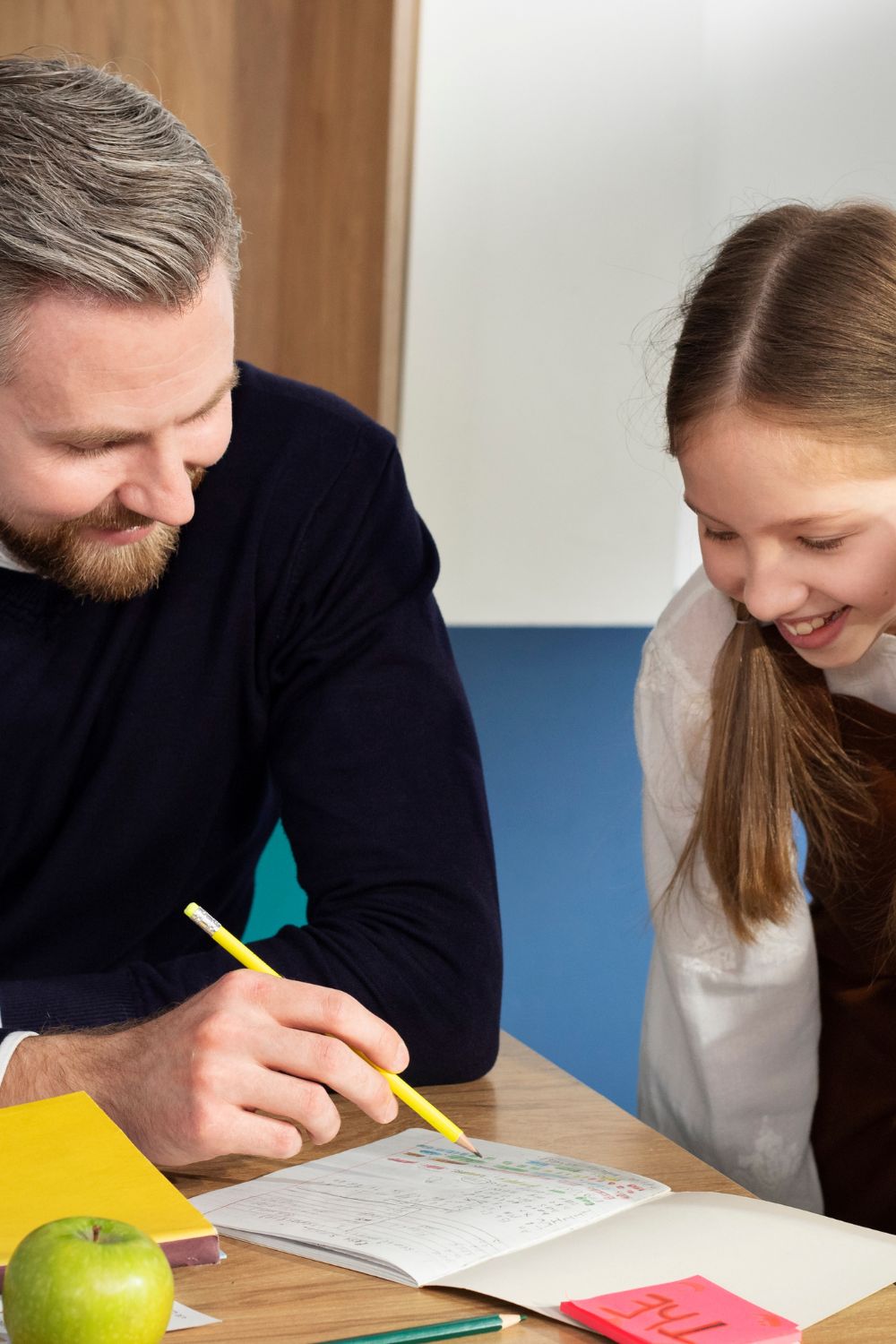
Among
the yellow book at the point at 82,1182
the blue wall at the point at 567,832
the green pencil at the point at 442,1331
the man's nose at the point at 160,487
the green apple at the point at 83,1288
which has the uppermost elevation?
the man's nose at the point at 160,487

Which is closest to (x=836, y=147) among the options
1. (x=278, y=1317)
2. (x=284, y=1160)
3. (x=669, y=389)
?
(x=669, y=389)

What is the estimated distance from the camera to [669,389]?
128cm

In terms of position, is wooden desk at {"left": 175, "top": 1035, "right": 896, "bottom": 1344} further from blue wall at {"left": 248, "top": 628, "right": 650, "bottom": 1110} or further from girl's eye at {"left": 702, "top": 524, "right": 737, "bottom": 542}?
blue wall at {"left": 248, "top": 628, "right": 650, "bottom": 1110}

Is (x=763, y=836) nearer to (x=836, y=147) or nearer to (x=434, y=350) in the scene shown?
(x=434, y=350)

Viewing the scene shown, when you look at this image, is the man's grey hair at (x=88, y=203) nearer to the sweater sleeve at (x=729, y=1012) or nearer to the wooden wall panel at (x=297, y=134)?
→ the sweater sleeve at (x=729, y=1012)

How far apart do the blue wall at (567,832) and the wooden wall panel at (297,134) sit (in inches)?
21.1

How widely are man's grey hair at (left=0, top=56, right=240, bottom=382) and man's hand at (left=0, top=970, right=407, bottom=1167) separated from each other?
52 centimetres

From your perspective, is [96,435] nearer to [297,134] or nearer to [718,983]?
[718,983]

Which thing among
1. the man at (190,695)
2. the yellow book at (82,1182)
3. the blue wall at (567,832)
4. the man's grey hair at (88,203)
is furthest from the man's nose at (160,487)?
the blue wall at (567,832)

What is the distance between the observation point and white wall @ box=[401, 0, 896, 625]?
1.93 metres

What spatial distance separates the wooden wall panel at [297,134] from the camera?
1935mm

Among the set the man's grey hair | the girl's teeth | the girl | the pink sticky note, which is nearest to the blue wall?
the girl

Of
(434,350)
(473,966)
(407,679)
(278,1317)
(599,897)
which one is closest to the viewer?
(278,1317)

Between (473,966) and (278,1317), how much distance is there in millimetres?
437
